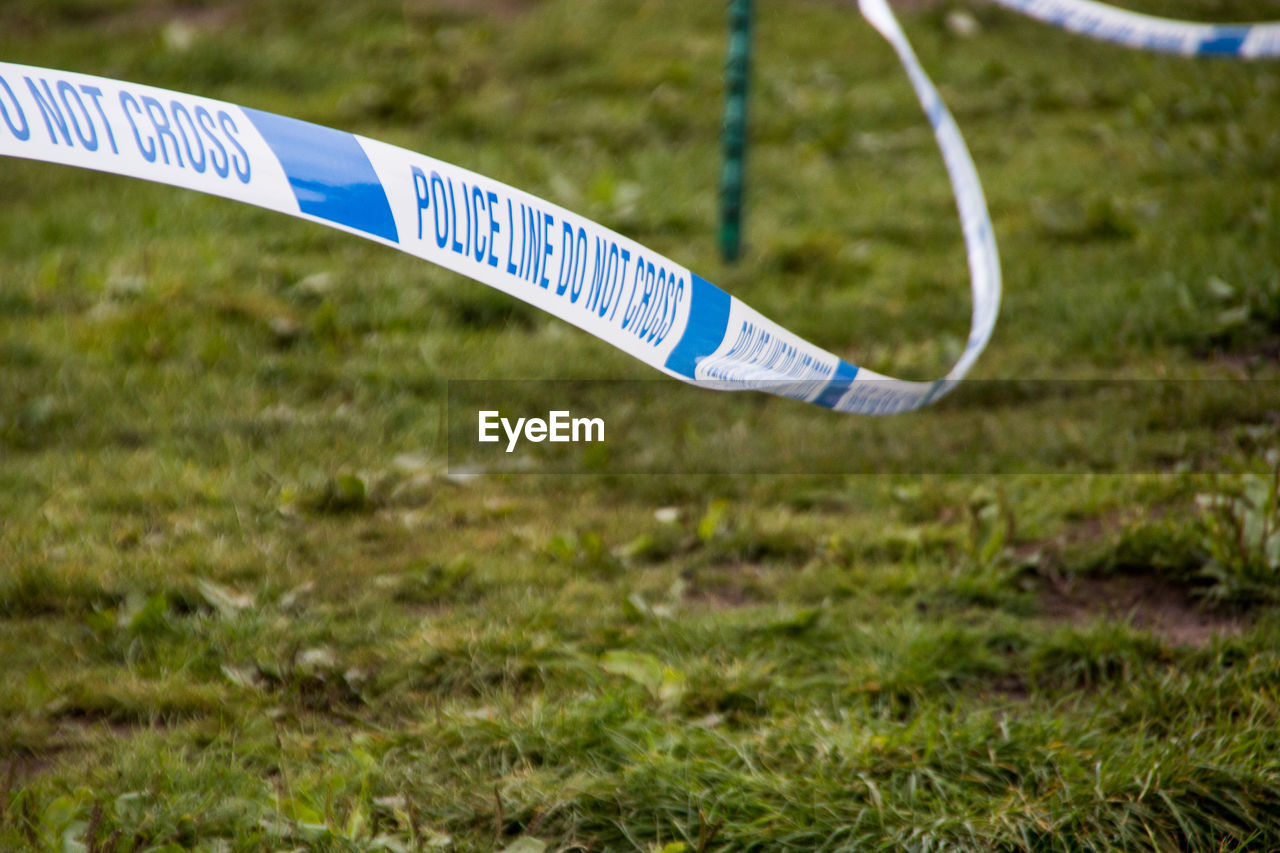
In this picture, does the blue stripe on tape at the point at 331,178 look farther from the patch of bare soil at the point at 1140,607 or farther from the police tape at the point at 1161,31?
the police tape at the point at 1161,31

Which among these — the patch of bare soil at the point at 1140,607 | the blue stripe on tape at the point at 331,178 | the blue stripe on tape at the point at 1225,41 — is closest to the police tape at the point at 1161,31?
the blue stripe on tape at the point at 1225,41

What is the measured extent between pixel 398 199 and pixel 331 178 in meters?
0.13

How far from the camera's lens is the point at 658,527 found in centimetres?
321

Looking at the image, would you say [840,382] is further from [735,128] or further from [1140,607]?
[735,128]

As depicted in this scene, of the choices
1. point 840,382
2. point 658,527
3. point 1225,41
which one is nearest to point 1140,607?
point 840,382

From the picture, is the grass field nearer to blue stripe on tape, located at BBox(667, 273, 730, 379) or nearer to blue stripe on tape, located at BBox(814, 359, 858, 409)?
blue stripe on tape, located at BBox(814, 359, 858, 409)

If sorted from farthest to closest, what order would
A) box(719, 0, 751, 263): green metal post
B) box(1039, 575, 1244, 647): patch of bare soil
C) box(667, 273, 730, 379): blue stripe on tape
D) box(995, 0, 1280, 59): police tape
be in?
1. box(995, 0, 1280, 59): police tape
2. box(719, 0, 751, 263): green metal post
3. box(1039, 575, 1244, 647): patch of bare soil
4. box(667, 273, 730, 379): blue stripe on tape

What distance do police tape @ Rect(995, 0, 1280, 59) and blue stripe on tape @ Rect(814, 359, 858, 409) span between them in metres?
3.15

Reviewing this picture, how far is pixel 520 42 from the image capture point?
258 inches

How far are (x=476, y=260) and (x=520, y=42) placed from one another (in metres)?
4.53

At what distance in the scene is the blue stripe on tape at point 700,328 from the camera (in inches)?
102

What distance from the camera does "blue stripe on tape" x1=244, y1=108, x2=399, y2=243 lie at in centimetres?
228

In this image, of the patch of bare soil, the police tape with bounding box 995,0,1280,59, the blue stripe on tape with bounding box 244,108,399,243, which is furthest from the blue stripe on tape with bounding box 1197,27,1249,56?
the blue stripe on tape with bounding box 244,108,399,243

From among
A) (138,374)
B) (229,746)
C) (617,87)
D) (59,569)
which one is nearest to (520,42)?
(617,87)
